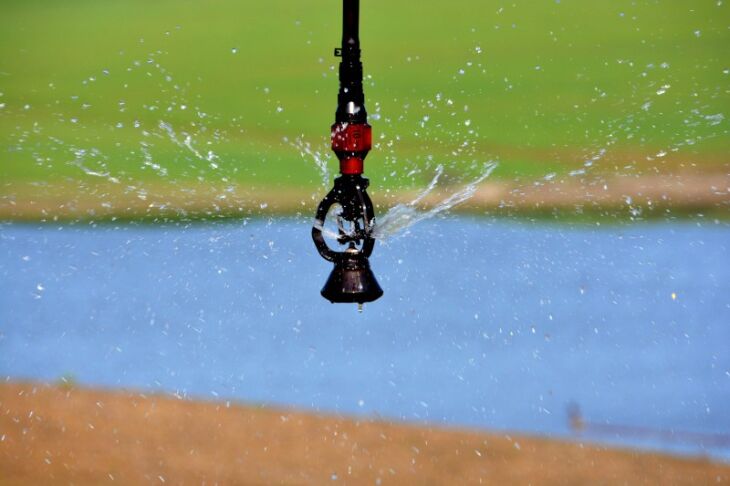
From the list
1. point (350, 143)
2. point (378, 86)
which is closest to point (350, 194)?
point (350, 143)

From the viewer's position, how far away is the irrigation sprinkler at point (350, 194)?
4082 mm

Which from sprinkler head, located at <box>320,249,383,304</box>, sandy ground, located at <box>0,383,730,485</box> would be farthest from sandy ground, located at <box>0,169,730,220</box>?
sprinkler head, located at <box>320,249,383,304</box>

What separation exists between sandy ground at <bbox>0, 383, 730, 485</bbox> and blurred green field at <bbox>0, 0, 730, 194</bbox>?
12.1 ft

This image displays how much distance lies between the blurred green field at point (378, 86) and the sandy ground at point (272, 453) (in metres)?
3.69

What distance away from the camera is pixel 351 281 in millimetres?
4180

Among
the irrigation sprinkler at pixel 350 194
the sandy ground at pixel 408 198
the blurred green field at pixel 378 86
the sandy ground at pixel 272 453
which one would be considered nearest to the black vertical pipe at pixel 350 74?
the irrigation sprinkler at pixel 350 194

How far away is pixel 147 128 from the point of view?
13.3 meters

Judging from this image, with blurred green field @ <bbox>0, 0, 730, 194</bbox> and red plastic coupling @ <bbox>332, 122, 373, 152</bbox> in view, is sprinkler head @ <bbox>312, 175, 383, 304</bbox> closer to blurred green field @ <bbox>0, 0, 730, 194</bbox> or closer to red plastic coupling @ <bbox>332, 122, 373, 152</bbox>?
red plastic coupling @ <bbox>332, 122, 373, 152</bbox>

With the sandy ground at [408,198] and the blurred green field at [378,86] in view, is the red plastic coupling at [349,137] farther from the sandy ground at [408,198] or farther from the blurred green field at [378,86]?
the blurred green field at [378,86]

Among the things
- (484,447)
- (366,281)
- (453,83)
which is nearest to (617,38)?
(453,83)

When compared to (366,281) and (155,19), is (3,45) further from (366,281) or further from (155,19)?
(366,281)

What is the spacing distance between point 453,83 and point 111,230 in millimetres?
4308

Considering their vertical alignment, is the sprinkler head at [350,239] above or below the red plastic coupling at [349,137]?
below

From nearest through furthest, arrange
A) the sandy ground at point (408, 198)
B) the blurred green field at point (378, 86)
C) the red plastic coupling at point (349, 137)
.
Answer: the red plastic coupling at point (349, 137) → the blurred green field at point (378, 86) → the sandy ground at point (408, 198)
